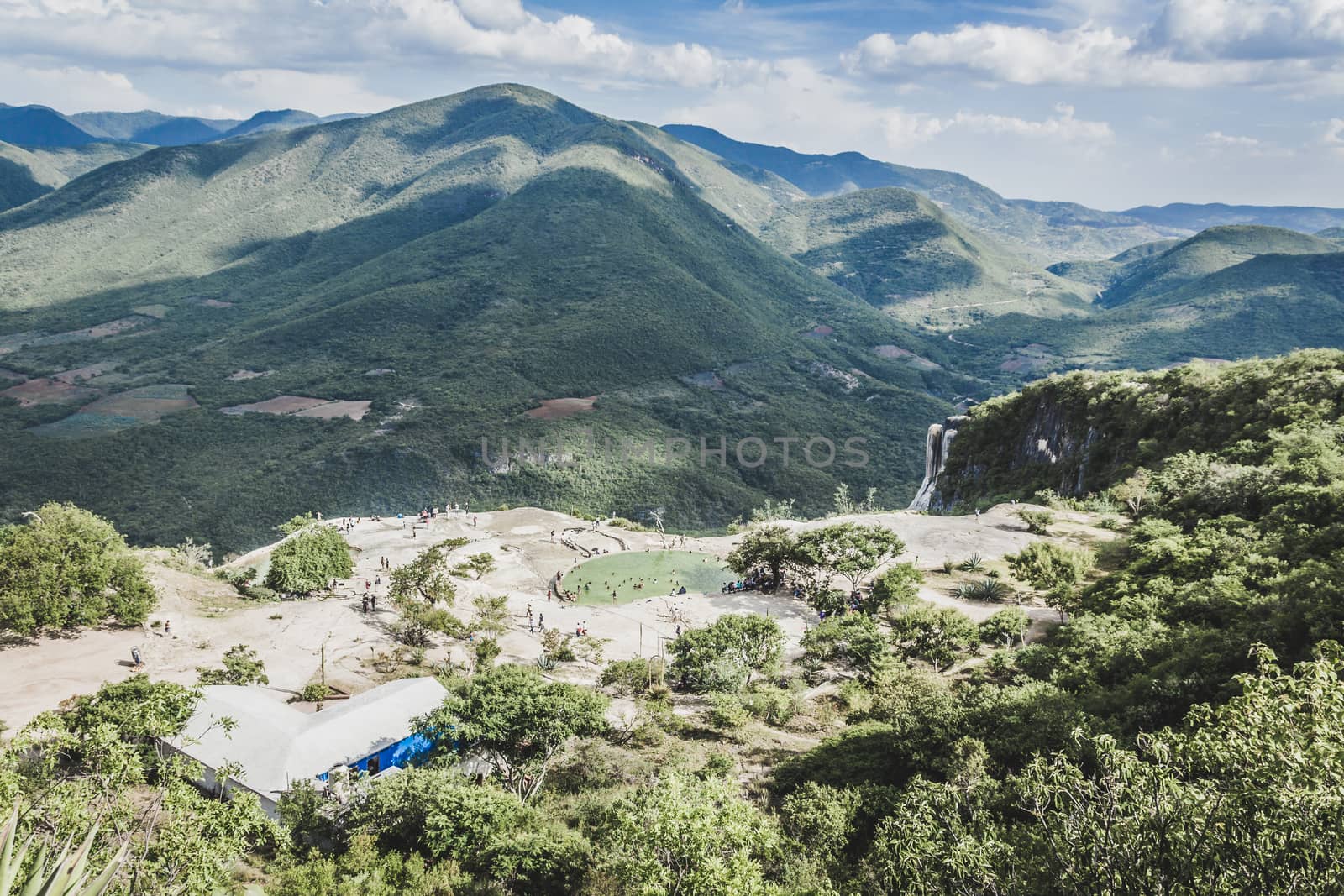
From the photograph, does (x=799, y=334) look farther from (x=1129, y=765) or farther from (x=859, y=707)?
(x=1129, y=765)

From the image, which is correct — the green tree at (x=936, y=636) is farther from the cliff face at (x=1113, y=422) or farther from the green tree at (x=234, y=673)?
the green tree at (x=234, y=673)

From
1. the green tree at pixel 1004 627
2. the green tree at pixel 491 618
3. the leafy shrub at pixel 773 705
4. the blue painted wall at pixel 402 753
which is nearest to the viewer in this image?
the blue painted wall at pixel 402 753

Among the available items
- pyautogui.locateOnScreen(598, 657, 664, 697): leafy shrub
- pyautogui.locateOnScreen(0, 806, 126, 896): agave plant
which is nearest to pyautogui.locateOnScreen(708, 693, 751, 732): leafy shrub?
pyautogui.locateOnScreen(598, 657, 664, 697): leafy shrub

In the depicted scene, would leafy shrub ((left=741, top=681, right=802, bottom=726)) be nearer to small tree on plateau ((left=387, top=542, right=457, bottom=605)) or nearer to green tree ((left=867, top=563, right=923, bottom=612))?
green tree ((left=867, top=563, right=923, bottom=612))

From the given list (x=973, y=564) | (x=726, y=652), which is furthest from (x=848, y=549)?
(x=726, y=652)

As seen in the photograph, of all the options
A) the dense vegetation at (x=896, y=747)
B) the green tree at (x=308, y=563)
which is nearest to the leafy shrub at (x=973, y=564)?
the dense vegetation at (x=896, y=747)
